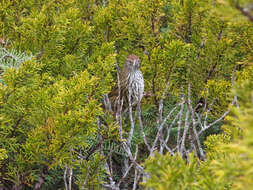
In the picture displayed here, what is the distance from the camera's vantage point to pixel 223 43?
1651mm

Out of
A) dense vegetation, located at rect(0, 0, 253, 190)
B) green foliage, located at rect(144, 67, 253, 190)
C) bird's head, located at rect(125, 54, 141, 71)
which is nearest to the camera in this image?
green foliage, located at rect(144, 67, 253, 190)

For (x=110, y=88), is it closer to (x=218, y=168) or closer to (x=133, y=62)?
(x=133, y=62)

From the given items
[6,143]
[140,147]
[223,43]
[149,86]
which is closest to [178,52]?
[223,43]

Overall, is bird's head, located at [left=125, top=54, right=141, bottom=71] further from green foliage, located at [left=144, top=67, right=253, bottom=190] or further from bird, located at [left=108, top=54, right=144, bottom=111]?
green foliage, located at [left=144, top=67, right=253, bottom=190]

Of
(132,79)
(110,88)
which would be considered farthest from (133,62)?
(110,88)

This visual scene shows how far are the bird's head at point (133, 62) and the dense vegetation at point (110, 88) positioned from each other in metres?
0.07

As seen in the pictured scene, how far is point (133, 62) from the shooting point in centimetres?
203

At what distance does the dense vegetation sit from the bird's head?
70 mm

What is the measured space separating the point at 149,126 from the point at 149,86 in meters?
0.28

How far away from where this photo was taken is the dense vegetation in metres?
0.89

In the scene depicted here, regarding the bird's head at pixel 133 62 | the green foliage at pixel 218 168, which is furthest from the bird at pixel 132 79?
the green foliage at pixel 218 168

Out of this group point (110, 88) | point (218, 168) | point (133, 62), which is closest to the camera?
point (218, 168)

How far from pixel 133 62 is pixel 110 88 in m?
0.54

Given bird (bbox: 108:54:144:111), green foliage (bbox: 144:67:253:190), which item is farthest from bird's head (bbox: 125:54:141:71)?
green foliage (bbox: 144:67:253:190)
